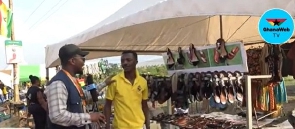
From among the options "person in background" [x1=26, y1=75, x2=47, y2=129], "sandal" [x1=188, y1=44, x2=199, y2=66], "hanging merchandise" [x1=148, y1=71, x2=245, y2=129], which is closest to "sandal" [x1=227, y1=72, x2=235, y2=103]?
"hanging merchandise" [x1=148, y1=71, x2=245, y2=129]

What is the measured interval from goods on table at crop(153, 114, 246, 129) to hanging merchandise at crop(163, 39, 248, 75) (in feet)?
2.22

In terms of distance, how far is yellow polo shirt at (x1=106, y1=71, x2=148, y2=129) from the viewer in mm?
4508

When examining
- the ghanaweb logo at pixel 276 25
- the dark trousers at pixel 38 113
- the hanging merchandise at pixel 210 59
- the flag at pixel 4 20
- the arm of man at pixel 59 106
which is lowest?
the dark trousers at pixel 38 113

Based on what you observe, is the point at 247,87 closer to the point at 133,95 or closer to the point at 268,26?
the point at 268,26

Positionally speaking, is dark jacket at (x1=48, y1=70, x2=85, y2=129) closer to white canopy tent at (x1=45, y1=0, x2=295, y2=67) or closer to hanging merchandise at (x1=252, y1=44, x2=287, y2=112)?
white canopy tent at (x1=45, y1=0, x2=295, y2=67)

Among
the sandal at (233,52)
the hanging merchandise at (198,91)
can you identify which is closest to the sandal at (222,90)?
the hanging merchandise at (198,91)

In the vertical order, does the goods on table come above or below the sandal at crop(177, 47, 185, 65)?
below

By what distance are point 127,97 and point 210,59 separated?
1530 millimetres

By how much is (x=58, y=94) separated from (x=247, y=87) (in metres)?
2.13

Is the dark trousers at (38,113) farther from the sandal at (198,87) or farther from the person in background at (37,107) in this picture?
the sandal at (198,87)

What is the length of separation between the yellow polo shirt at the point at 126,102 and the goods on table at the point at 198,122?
1.29 m

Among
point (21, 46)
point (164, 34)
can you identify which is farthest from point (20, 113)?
point (164, 34)

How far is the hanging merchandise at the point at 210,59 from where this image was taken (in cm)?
502

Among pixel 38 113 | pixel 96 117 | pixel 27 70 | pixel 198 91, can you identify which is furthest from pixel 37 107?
pixel 27 70
